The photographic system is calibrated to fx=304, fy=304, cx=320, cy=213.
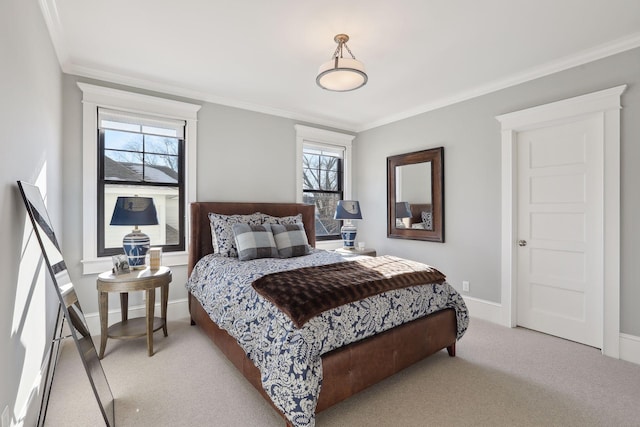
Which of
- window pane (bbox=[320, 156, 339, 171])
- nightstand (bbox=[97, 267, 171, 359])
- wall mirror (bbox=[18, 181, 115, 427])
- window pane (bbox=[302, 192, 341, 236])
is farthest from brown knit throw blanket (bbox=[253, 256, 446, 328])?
window pane (bbox=[320, 156, 339, 171])

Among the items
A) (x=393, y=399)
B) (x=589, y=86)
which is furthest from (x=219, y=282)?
(x=589, y=86)

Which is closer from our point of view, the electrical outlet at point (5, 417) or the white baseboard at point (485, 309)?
the electrical outlet at point (5, 417)

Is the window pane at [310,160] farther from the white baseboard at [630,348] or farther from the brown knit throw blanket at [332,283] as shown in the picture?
the white baseboard at [630,348]

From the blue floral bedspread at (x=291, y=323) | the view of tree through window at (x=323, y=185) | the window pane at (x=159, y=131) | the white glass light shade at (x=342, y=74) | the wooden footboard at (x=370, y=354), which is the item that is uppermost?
the white glass light shade at (x=342, y=74)

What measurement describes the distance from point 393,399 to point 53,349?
2419 mm

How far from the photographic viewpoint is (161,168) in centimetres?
346

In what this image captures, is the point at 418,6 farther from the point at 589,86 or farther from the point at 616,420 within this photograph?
the point at 616,420

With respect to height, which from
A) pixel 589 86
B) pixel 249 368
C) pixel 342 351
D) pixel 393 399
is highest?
pixel 589 86

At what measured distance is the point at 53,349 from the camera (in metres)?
2.18

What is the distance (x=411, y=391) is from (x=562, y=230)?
2212 millimetres

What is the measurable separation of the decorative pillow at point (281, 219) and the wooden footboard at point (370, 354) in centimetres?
128

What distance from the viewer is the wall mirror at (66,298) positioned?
1.55 m

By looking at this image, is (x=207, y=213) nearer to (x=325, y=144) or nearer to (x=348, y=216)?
(x=348, y=216)

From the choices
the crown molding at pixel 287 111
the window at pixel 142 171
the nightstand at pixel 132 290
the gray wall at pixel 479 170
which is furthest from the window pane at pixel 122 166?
the gray wall at pixel 479 170
